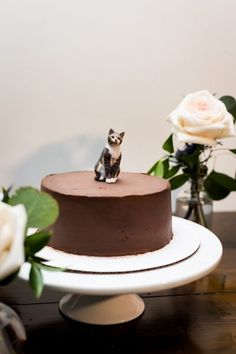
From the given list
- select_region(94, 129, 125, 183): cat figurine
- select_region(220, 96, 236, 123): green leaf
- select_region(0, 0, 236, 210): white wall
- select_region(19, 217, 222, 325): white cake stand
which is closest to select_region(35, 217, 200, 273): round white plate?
select_region(19, 217, 222, 325): white cake stand

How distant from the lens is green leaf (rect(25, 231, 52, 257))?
429 mm

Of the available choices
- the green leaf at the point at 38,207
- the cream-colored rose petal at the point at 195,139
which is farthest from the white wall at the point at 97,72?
the green leaf at the point at 38,207

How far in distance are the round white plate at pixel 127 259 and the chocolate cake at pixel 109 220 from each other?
12 mm

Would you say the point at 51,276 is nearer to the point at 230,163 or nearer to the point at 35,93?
the point at 35,93

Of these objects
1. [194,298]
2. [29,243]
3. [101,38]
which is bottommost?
[194,298]

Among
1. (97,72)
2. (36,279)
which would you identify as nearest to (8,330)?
(36,279)

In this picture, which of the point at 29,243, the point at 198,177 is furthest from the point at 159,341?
the point at 198,177

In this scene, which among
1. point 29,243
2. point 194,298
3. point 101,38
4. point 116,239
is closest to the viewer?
point 29,243

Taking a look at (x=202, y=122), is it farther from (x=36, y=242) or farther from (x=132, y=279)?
(x=36, y=242)

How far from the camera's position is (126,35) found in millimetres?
1158

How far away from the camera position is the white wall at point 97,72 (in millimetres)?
1129

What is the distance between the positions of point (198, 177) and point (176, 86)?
1.18ft

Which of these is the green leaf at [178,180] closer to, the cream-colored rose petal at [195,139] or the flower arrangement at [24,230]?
the cream-colored rose petal at [195,139]

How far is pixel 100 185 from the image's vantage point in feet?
2.40
